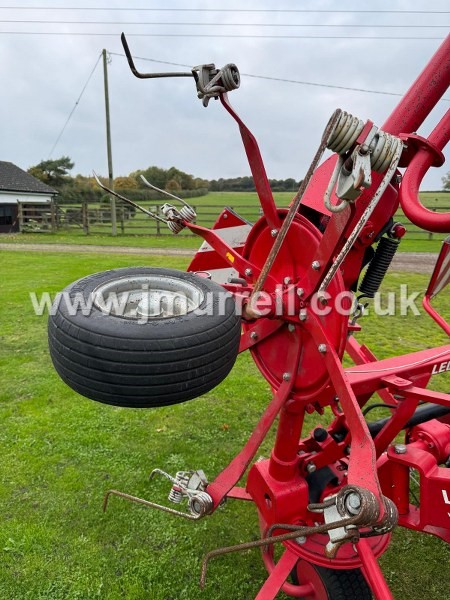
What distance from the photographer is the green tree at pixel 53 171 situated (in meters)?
38.9

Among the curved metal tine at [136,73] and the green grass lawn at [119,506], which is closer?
the curved metal tine at [136,73]

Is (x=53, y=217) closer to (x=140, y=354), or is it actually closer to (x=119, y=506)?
(x=119, y=506)

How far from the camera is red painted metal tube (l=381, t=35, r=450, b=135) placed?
1672 millimetres

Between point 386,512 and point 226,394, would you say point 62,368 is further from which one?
point 226,394

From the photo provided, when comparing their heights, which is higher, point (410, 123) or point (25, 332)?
point (410, 123)

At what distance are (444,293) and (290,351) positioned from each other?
7645 millimetres

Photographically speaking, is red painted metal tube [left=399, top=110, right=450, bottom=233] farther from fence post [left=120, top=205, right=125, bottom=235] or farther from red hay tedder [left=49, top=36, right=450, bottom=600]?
fence post [left=120, top=205, right=125, bottom=235]

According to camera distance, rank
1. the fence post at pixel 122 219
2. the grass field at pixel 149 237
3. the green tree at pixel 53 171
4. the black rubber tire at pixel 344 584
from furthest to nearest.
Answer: the green tree at pixel 53 171, the fence post at pixel 122 219, the grass field at pixel 149 237, the black rubber tire at pixel 344 584

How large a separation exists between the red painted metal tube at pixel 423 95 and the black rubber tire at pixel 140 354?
1051mm

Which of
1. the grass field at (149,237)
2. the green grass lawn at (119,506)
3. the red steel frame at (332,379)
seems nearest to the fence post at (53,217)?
the grass field at (149,237)

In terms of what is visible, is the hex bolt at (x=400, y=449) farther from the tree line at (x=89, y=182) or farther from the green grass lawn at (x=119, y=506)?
the tree line at (x=89, y=182)

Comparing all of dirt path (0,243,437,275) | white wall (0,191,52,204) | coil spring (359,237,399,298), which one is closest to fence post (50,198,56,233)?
white wall (0,191,52,204)

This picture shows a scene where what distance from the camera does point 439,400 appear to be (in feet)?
6.30

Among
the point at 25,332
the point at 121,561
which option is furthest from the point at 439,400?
the point at 25,332
